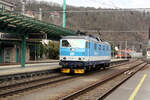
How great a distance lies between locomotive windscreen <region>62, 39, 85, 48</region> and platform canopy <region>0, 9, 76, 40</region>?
2.75m

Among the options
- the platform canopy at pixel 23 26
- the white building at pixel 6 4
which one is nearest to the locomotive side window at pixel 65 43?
the platform canopy at pixel 23 26

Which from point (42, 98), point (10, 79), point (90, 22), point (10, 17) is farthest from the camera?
point (90, 22)

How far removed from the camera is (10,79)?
51.0ft

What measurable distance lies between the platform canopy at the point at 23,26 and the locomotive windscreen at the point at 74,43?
9.01ft

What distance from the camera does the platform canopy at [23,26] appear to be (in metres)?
16.7

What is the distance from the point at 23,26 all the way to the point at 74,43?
440 centimetres

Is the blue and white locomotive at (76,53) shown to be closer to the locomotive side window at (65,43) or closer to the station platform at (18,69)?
the locomotive side window at (65,43)

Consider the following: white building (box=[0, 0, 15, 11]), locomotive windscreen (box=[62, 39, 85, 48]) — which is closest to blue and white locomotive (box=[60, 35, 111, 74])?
locomotive windscreen (box=[62, 39, 85, 48])

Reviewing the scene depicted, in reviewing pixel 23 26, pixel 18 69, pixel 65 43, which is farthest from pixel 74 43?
pixel 18 69

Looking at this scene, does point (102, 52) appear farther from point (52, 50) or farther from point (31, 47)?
point (52, 50)

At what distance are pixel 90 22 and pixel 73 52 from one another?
36627 millimetres

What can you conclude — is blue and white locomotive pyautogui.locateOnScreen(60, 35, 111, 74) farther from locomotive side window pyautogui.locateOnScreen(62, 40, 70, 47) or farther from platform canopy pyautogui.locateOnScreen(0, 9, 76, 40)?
platform canopy pyautogui.locateOnScreen(0, 9, 76, 40)

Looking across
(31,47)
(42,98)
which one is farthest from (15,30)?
(31,47)

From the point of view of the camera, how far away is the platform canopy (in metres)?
16.7
